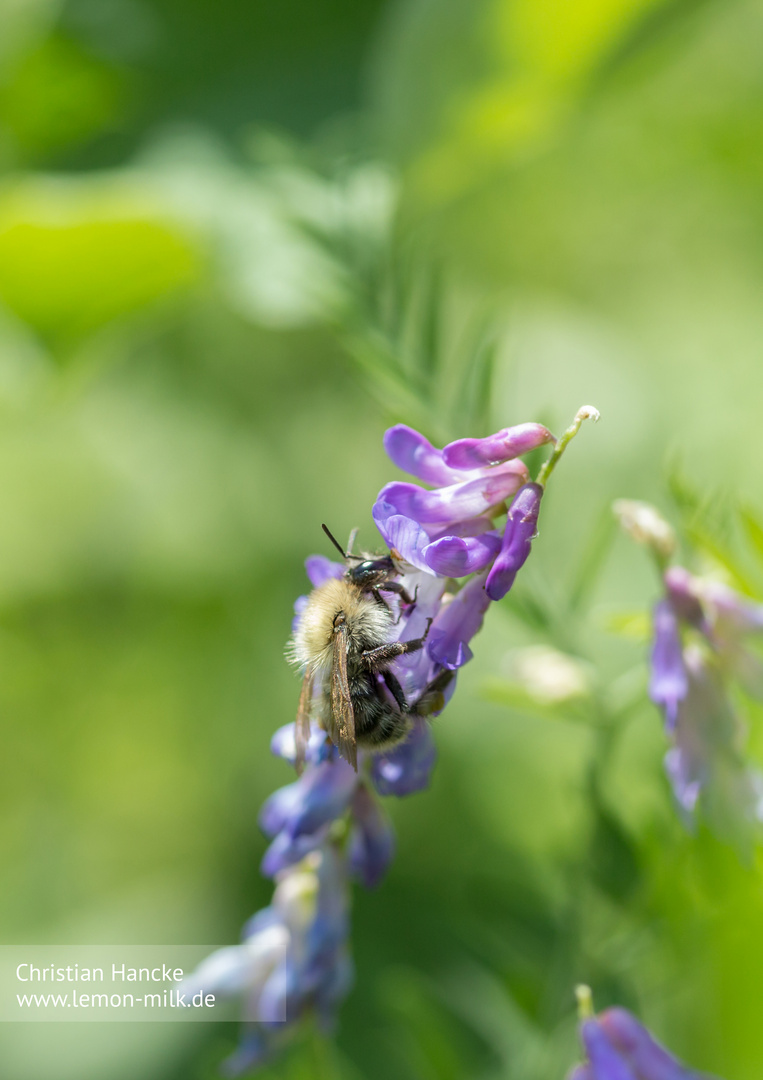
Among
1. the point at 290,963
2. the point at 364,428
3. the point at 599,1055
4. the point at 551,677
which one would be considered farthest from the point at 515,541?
the point at 364,428

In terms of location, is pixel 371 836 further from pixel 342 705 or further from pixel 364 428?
pixel 364 428

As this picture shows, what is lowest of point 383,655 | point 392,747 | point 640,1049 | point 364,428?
point 640,1049

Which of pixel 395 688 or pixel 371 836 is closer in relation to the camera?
pixel 395 688

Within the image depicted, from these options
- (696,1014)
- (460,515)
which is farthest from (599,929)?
(460,515)

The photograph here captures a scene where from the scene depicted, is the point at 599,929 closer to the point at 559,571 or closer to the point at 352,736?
the point at 352,736

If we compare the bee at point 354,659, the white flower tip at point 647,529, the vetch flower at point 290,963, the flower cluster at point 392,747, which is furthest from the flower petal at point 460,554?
the vetch flower at point 290,963

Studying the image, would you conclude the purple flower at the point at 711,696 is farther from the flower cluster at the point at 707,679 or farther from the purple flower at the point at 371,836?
the purple flower at the point at 371,836

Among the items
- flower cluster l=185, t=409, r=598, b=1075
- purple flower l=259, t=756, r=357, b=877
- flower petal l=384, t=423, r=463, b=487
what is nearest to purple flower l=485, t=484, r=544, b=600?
flower cluster l=185, t=409, r=598, b=1075
